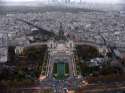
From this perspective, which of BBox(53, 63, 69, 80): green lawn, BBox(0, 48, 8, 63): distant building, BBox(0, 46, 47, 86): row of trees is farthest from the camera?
BBox(0, 48, 8, 63): distant building

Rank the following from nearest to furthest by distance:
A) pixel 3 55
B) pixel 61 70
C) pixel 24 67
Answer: pixel 61 70, pixel 24 67, pixel 3 55

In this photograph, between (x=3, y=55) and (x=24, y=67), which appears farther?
(x=3, y=55)

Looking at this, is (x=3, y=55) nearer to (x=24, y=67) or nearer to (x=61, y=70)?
(x=24, y=67)

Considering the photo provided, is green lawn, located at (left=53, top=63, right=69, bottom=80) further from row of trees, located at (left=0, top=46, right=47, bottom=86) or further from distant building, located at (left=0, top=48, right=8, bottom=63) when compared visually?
distant building, located at (left=0, top=48, right=8, bottom=63)

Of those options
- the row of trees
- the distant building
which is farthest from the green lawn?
the distant building

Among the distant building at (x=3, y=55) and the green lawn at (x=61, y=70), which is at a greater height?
the distant building at (x=3, y=55)

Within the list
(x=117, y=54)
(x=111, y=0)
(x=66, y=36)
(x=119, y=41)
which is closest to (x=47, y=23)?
(x=66, y=36)

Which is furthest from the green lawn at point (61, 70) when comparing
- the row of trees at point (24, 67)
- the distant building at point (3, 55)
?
the distant building at point (3, 55)

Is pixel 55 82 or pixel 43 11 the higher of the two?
pixel 43 11

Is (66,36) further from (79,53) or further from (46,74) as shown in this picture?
(46,74)

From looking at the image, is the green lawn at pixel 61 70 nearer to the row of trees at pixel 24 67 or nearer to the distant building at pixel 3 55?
the row of trees at pixel 24 67

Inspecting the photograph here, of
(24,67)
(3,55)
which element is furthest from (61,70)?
(3,55)
